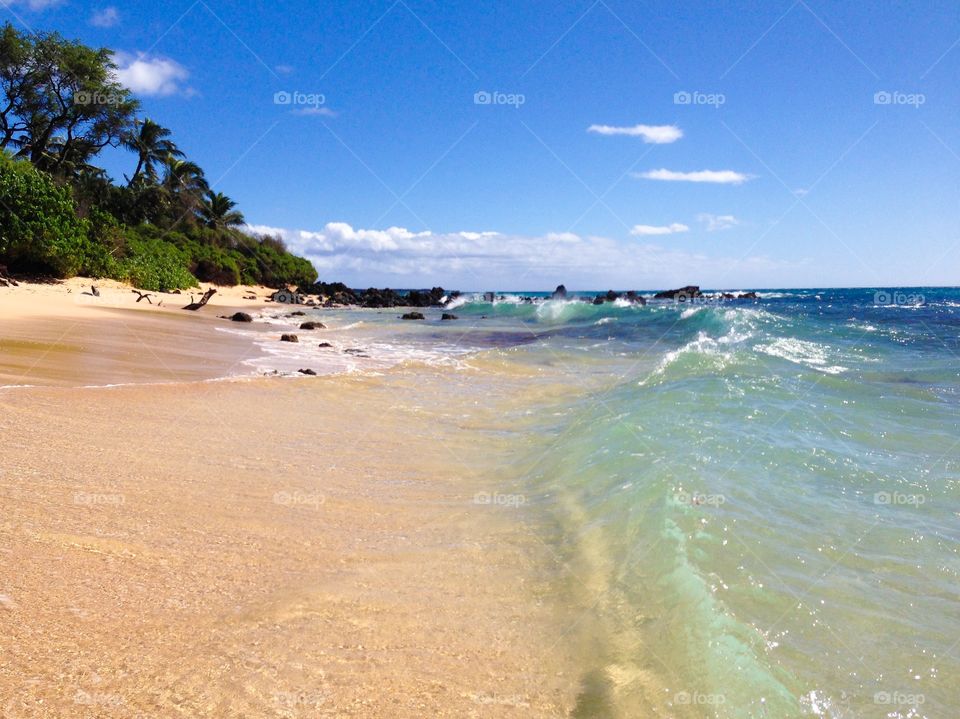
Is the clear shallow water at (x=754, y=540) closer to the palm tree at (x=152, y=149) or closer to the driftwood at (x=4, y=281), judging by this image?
the driftwood at (x=4, y=281)

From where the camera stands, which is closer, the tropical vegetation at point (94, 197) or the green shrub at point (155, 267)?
the tropical vegetation at point (94, 197)

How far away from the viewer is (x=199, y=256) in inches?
1732

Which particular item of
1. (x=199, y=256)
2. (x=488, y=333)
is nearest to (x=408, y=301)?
(x=199, y=256)

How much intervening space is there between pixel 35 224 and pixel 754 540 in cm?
2574

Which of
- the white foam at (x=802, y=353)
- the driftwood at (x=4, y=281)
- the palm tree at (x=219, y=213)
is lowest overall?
the white foam at (x=802, y=353)

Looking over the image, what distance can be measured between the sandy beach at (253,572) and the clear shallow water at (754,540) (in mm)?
419

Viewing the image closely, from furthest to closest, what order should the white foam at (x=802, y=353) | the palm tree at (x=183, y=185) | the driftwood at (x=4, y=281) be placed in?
the palm tree at (x=183, y=185) < the driftwood at (x=4, y=281) < the white foam at (x=802, y=353)

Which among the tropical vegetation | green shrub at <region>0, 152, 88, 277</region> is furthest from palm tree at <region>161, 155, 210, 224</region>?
green shrub at <region>0, 152, 88, 277</region>

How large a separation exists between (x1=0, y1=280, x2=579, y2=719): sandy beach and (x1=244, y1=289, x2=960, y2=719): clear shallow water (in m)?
0.42

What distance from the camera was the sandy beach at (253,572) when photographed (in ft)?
8.04

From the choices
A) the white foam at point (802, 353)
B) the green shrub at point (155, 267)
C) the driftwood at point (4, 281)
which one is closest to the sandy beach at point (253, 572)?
the white foam at point (802, 353)

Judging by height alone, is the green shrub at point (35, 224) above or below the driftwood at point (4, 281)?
above

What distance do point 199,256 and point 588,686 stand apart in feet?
154

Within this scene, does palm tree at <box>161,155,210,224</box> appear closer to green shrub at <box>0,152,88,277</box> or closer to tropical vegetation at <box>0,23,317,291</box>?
tropical vegetation at <box>0,23,317,291</box>
